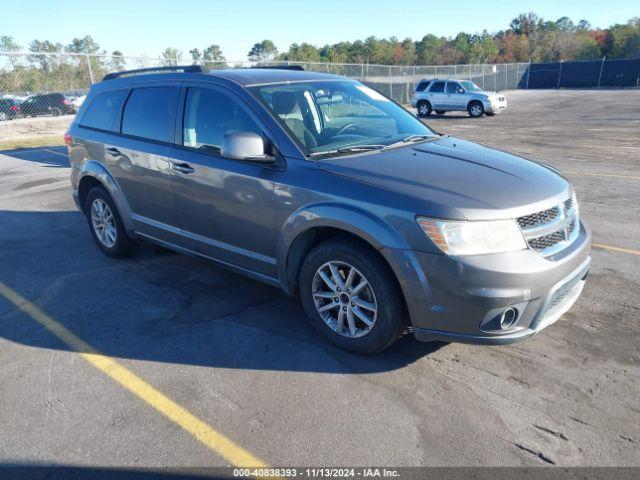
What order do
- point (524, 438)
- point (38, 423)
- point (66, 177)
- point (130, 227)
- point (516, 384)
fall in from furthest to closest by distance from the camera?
point (66, 177) → point (130, 227) → point (516, 384) → point (38, 423) → point (524, 438)

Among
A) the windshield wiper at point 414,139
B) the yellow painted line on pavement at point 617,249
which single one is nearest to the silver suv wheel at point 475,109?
the yellow painted line on pavement at point 617,249

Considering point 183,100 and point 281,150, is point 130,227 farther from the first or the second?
point 281,150

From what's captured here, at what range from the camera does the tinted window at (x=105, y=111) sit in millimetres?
5230

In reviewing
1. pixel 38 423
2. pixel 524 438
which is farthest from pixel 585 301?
pixel 38 423

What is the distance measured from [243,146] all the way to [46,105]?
19.6 m

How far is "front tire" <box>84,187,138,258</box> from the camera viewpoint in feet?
17.7

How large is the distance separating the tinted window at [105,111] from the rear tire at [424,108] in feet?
73.4

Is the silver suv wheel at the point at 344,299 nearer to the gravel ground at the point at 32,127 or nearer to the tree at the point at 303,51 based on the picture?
the gravel ground at the point at 32,127

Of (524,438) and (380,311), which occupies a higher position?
(380,311)

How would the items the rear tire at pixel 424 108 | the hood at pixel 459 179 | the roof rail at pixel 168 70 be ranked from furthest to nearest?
the rear tire at pixel 424 108 < the roof rail at pixel 168 70 < the hood at pixel 459 179

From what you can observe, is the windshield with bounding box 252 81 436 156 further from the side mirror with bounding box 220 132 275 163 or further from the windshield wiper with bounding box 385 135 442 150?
the side mirror with bounding box 220 132 275 163

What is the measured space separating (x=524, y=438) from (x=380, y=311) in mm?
1083

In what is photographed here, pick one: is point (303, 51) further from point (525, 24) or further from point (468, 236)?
point (468, 236)

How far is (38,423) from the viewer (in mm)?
2977
